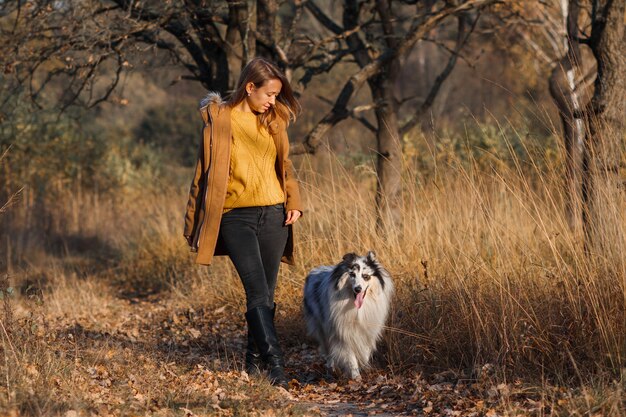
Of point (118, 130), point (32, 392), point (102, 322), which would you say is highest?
point (118, 130)

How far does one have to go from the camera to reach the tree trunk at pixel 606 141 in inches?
220

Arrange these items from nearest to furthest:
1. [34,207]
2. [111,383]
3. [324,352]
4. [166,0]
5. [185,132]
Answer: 1. [111,383]
2. [324,352]
3. [166,0]
4. [34,207]
5. [185,132]

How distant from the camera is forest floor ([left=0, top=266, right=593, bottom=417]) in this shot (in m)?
4.86

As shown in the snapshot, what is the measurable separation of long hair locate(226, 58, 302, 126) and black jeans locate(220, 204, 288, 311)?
619 mm

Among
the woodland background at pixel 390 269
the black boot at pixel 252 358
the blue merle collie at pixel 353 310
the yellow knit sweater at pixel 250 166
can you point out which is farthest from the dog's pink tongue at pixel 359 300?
the yellow knit sweater at pixel 250 166

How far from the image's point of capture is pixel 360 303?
19.5 ft

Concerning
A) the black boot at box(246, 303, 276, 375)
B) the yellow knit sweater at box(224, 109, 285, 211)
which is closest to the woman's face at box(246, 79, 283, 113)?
the yellow knit sweater at box(224, 109, 285, 211)

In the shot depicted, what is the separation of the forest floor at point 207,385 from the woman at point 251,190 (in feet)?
1.60

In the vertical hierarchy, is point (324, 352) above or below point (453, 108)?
below

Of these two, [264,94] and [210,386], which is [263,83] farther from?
[210,386]

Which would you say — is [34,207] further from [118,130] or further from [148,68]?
[118,130]

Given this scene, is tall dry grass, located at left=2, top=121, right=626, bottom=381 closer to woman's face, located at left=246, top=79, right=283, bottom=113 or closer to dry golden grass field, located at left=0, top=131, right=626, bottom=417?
dry golden grass field, located at left=0, top=131, right=626, bottom=417

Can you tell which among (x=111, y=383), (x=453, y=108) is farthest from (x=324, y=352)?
(x=453, y=108)

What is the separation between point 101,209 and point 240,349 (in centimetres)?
881
